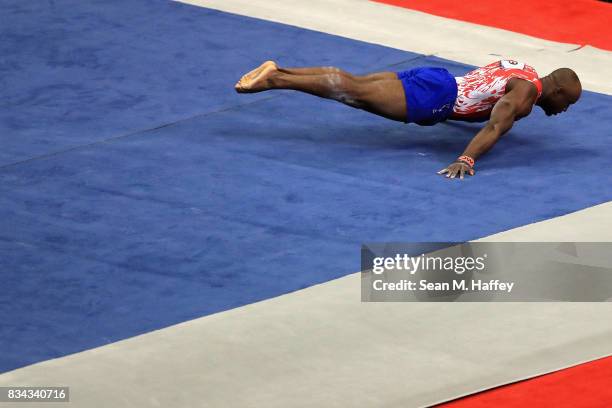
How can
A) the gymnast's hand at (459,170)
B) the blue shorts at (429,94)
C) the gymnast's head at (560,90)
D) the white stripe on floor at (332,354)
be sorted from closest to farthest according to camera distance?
1. the white stripe on floor at (332,354)
2. the gymnast's hand at (459,170)
3. the gymnast's head at (560,90)
4. the blue shorts at (429,94)

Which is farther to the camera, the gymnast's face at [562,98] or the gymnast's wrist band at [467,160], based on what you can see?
the gymnast's face at [562,98]

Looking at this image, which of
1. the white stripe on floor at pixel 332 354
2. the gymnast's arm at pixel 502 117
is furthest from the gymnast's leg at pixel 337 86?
the white stripe on floor at pixel 332 354

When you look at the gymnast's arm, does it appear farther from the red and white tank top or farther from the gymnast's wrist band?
the red and white tank top

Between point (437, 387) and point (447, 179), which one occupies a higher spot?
point (447, 179)

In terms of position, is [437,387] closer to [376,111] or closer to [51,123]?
[376,111]

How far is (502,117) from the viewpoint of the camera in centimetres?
735

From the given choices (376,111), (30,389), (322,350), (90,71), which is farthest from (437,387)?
(90,71)

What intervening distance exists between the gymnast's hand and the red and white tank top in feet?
1.65

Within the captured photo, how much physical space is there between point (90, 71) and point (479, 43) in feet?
8.40

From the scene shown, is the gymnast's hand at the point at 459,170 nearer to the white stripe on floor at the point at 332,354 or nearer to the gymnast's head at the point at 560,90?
the gymnast's head at the point at 560,90

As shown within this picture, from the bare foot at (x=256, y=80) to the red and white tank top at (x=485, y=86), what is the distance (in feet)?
3.38

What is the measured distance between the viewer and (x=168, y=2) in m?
10.2

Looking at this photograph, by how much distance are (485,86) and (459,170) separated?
0.60 meters

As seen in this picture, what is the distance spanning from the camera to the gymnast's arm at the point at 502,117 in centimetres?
729
